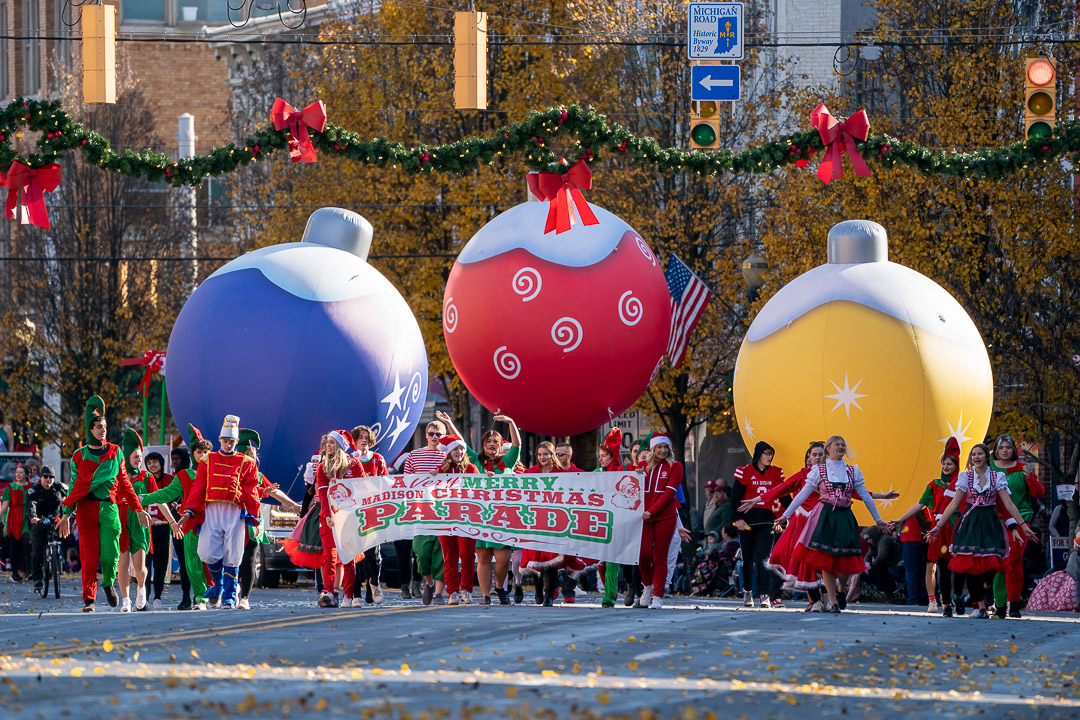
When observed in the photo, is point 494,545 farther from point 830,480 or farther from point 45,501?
point 45,501

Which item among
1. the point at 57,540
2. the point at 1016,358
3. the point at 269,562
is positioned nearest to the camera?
the point at 57,540

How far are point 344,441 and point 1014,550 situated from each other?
6554 millimetres

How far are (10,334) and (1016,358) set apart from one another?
22764 millimetres

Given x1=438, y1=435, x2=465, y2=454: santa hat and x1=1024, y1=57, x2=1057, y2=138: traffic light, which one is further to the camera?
x1=438, y1=435, x2=465, y2=454: santa hat

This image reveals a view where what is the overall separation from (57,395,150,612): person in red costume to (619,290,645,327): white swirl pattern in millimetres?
6764

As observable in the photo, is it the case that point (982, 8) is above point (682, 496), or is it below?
above

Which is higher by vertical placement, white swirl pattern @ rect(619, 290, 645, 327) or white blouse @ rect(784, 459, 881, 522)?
white swirl pattern @ rect(619, 290, 645, 327)

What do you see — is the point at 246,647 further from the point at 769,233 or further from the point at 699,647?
the point at 769,233

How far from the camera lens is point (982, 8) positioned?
26906 millimetres

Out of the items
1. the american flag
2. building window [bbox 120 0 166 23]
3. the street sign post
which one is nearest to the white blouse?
the street sign post

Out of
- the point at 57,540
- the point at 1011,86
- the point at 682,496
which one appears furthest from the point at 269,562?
the point at 1011,86

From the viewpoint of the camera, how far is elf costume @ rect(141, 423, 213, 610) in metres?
17.0

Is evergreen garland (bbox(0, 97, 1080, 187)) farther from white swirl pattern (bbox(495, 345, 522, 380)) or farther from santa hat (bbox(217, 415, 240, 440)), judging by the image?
white swirl pattern (bbox(495, 345, 522, 380))

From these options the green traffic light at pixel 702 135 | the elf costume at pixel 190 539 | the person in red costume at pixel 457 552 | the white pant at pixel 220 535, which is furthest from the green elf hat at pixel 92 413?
the green traffic light at pixel 702 135
